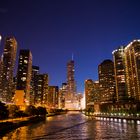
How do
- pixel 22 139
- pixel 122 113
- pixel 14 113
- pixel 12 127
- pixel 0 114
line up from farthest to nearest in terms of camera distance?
pixel 122 113, pixel 14 113, pixel 0 114, pixel 12 127, pixel 22 139

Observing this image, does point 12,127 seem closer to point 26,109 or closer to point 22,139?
point 22,139

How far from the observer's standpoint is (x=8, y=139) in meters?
48.2

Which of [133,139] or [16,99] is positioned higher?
[16,99]

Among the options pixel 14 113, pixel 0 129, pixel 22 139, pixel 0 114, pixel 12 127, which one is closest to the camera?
pixel 22 139

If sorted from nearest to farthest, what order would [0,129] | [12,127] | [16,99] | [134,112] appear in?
[0,129] < [12,127] < [134,112] < [16,99]

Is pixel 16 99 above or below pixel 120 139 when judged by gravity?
above

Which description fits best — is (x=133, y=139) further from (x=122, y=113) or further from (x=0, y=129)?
(x=122, y=113)

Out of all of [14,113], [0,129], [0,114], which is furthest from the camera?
[14,113]

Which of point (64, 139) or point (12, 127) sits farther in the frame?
point (12, 127)

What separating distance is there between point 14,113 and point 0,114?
33.8 m

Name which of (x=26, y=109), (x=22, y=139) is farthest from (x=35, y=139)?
(x=26, y=109)

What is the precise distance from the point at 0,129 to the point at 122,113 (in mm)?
115275

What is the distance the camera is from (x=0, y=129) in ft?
209

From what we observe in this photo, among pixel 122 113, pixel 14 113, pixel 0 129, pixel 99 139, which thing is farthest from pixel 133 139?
pixel 122 113
